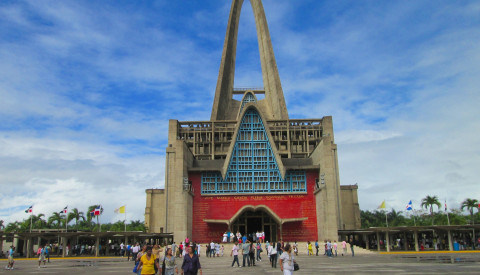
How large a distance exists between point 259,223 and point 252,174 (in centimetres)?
593

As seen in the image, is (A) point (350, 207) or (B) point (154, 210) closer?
(A) point (350, 207)

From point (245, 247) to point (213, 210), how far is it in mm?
20231

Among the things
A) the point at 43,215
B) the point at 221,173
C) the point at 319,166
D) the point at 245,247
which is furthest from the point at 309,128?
the point at 43,215

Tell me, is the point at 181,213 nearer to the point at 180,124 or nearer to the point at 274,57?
the point at 180,124

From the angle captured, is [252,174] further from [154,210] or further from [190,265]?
[190,265]

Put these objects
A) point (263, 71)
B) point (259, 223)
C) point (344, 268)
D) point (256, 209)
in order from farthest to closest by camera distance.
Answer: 1. point (263, 71)
2. point (259, 223)
3. point (256, 209)
4. point (344, 268)

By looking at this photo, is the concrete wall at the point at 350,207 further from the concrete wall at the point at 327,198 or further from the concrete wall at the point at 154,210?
the concrete wall at the point at 154,210

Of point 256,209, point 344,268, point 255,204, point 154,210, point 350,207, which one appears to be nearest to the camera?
point 344,268

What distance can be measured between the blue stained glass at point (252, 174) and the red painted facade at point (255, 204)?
2.17 feet

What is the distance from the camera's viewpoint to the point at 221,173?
41969mm

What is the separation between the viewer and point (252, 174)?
1679 inches

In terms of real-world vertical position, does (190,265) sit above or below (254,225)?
below

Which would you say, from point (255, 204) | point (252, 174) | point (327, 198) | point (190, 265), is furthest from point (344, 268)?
point (252, 174)

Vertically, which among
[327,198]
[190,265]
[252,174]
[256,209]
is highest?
[252,174]
